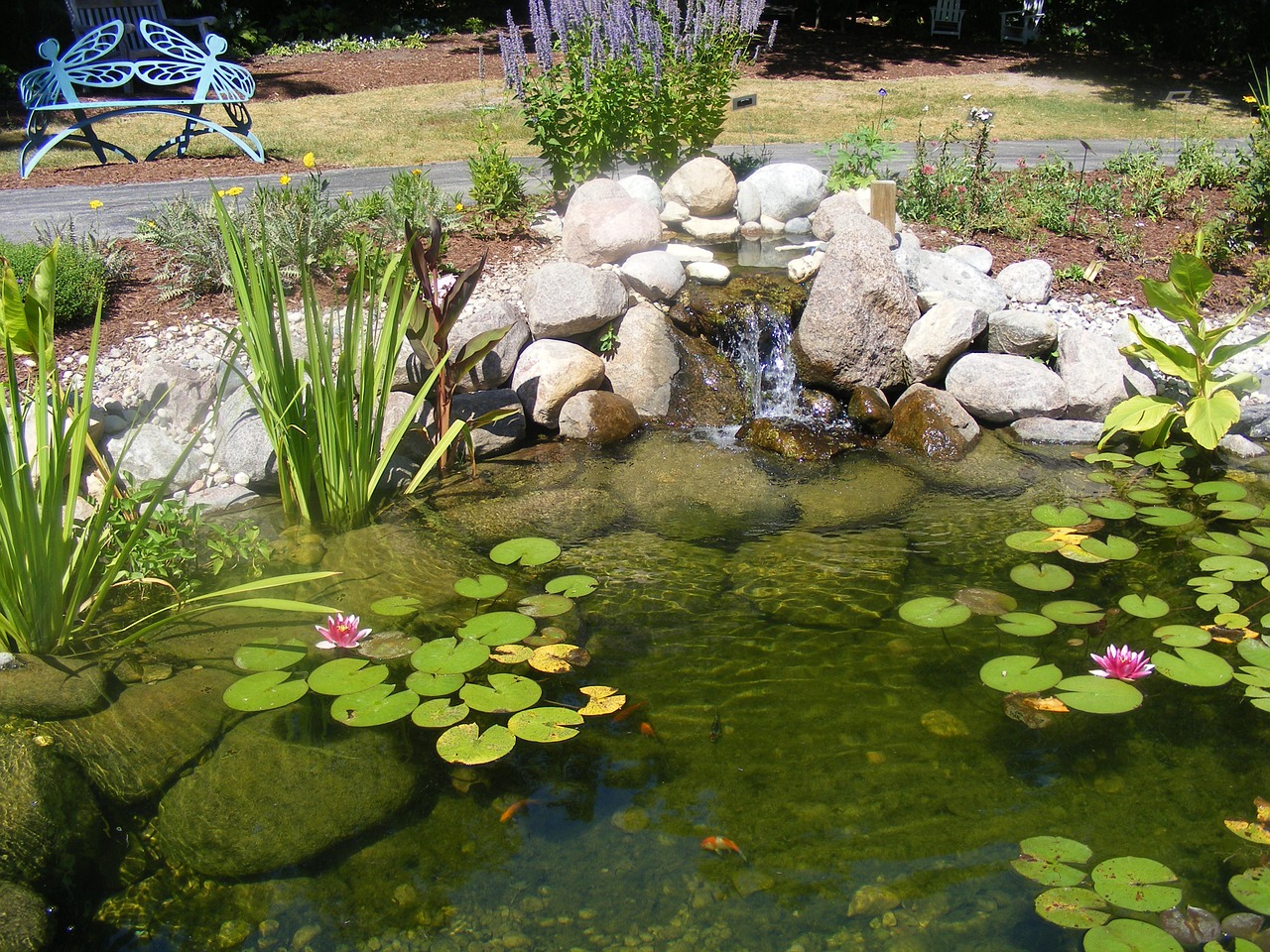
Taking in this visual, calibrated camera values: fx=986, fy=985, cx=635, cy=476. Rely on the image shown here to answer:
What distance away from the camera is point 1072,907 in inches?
101

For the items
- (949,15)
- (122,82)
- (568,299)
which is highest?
(949,15)

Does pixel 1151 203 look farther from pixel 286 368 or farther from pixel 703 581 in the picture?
pixel 286 368

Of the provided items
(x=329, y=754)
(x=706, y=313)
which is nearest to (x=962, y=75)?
(x=706, y=313)

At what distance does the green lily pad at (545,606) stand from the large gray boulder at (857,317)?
9.50ft

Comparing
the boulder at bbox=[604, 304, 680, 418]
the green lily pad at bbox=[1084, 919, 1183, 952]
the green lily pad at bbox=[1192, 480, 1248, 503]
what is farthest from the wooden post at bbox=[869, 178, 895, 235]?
the green lily pad at bbox=[1084, 919, 1183, 952]

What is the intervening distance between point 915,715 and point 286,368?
2953mm

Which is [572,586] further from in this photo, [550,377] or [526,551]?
[550,377]

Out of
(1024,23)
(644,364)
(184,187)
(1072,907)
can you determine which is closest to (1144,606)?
(1072,907)

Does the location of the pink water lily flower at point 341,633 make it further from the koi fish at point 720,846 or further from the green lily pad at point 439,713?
the koi fish at point 720,846

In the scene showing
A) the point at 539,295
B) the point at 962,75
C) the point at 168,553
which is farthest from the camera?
the point at 962,75

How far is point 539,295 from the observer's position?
20.3ft

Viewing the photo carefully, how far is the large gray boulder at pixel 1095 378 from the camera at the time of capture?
601cm

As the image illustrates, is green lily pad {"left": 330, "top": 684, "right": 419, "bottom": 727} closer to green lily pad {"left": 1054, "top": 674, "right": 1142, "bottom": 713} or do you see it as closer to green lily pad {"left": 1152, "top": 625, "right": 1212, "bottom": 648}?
green lily pad {"left": 1054, "top": 674, "right": 1142, "bottom": 713}

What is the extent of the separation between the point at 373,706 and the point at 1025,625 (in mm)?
2449
